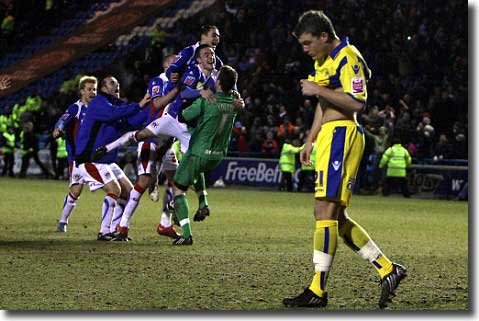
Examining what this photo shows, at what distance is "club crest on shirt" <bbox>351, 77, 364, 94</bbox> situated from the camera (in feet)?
22.2

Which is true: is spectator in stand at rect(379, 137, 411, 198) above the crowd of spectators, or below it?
below

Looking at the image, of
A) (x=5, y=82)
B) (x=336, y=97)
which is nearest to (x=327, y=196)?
(x=336, y=97)

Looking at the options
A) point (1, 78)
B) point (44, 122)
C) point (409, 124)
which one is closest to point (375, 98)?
point (409, 124)

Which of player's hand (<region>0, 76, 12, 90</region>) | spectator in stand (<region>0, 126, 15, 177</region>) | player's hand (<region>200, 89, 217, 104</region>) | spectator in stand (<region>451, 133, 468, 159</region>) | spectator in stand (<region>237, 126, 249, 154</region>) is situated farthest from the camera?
player's hand (<region>0, 76, 12, 90</region>)

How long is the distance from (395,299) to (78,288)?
7.47 ft

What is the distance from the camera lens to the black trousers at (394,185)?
78.5ft

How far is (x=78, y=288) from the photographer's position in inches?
304

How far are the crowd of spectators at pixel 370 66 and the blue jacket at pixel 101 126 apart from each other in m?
13.3

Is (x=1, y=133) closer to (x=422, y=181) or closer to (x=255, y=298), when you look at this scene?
(x=422, y=181)

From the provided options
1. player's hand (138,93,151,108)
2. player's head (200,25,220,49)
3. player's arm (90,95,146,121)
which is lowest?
player's arm (90,95,146,121)

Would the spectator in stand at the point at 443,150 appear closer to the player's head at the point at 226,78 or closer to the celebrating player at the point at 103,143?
the celebrating player at the point at 103,143

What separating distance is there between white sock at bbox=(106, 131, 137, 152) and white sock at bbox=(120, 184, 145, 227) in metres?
0.54

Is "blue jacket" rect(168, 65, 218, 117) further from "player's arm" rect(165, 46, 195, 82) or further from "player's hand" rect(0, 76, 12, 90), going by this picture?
"player's hand" rect(0, 76, 12, 90)

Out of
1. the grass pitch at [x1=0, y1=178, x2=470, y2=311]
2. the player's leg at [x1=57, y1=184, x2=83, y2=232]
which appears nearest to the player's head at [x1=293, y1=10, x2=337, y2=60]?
the grass pitch at [x1=0, y1=178, x2=470, y2=311]
